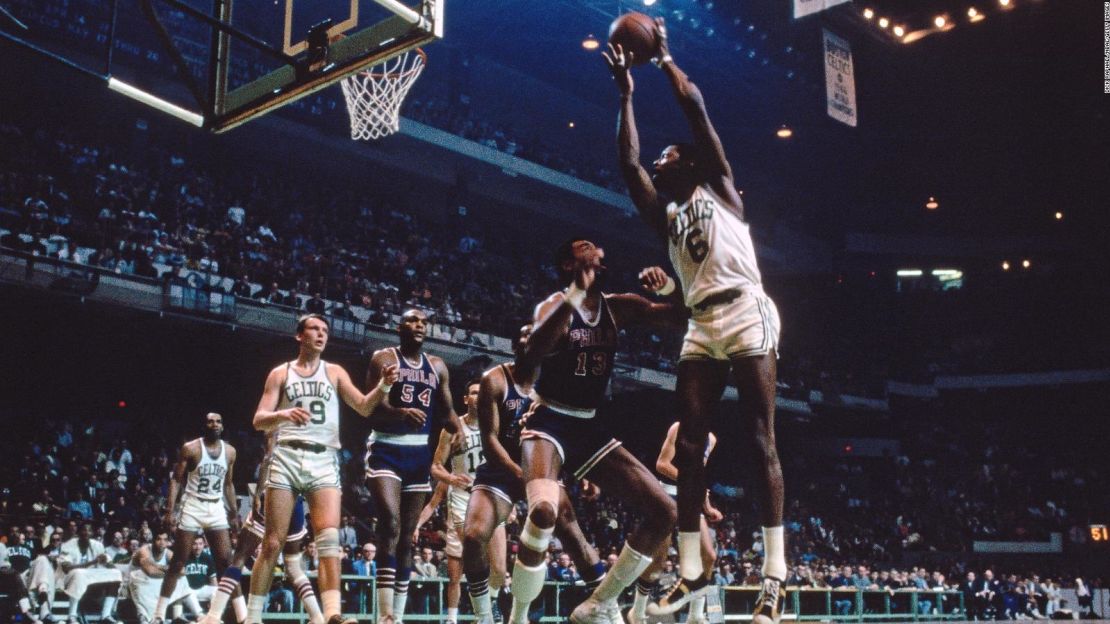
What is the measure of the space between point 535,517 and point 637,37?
9.06 ft

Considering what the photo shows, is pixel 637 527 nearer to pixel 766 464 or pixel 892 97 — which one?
pixel 766 464

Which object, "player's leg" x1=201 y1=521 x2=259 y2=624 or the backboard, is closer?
the backboard

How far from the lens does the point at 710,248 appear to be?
5.24m

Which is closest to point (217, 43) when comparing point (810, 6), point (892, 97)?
point (810, 6)

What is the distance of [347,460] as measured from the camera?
2177 cm

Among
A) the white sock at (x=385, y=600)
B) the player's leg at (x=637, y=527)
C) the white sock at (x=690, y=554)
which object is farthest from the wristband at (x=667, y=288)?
the white sock at (x=385, y=600)

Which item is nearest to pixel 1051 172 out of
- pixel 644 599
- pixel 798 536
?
pixel 798 536

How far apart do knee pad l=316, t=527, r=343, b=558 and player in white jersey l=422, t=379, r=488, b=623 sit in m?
1.90

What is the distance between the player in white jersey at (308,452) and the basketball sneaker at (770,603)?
3041mm

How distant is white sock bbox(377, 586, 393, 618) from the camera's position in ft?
25.0

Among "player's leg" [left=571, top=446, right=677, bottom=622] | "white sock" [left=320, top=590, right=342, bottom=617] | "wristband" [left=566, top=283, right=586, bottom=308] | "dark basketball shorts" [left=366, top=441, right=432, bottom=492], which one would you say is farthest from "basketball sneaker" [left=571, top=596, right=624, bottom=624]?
"dark basketball shorts" [left=366, top=441, right=432, bottom=492]

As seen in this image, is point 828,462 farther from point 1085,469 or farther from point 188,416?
point 188,416

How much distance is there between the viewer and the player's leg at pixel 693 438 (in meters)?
5.14

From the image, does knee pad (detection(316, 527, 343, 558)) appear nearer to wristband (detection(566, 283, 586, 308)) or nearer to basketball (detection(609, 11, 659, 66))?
wristband (detection(566, 283, 586, 308))
